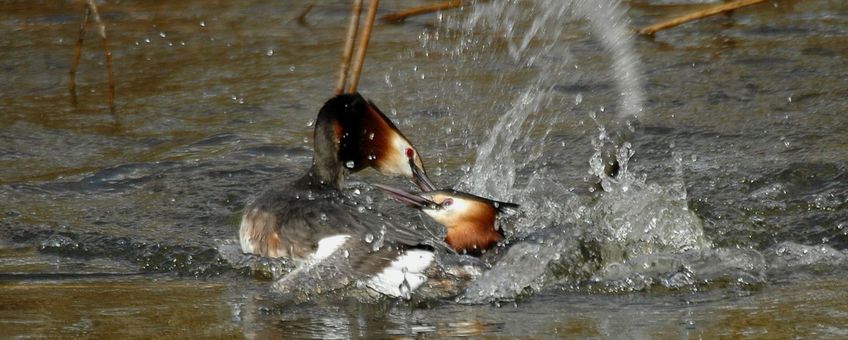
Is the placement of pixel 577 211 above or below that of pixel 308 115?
below

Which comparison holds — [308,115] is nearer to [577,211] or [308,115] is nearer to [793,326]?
[577,211]

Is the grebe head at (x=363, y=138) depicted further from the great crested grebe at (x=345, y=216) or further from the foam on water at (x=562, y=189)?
the foam on water at (x=562, y=189)

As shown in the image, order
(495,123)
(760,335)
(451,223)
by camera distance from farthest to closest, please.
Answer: (495,123) < (451,223) < (760,335)

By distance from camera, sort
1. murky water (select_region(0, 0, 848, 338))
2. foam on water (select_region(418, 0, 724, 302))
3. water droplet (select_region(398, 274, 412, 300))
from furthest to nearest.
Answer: foam on water (select_region(418, 0, 724, 302)) → water droplet (select_region(398, 274, 412, 300)) → murky water (select_region(0, 0, 848, 338))

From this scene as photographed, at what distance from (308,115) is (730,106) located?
2466 mm

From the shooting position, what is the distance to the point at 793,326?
388 centimetres

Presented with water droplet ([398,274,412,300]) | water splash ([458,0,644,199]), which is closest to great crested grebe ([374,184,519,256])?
water droplet ([398,274,412,300])

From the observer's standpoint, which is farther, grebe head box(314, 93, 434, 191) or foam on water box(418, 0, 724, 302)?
grebe head box(314, 93, 434, 191)

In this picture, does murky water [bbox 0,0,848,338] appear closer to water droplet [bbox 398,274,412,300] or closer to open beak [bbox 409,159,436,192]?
water droplet [bbox 398,274,412,300]

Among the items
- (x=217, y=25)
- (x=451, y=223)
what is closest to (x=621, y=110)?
(x=451, y=223)

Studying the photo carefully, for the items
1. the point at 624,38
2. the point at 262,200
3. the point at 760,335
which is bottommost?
the point at 760,335

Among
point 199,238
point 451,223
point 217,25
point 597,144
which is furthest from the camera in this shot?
point 217,25

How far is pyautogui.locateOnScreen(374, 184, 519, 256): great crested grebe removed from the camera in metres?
5.24

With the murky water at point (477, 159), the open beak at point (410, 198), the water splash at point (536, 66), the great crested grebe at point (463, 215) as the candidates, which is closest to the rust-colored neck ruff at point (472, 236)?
the great crested grebe at point (463, 215)
